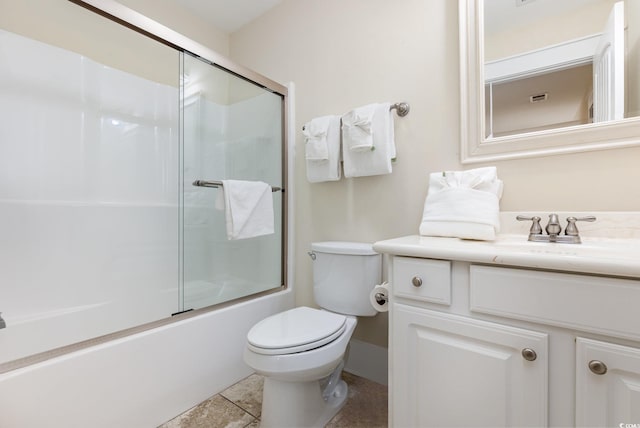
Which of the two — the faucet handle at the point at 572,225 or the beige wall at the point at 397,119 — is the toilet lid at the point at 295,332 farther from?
the faucet handle at the point at 572,225

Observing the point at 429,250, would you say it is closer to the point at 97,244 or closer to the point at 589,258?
the point at 589,258

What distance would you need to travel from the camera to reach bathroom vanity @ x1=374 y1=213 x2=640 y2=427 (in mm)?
583

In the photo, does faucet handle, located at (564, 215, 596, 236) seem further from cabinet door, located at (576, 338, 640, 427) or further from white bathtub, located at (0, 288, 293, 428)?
white bathtub, located at (0, 288, 293, 428)

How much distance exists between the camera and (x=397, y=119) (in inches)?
55.5

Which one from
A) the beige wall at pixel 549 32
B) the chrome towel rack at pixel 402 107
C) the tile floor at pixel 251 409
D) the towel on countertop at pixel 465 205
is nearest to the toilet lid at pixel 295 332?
the tile floor at pixel 251 409

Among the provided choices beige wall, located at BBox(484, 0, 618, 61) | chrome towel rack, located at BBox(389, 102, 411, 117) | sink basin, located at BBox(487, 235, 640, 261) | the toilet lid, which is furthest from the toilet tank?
beige wall, located at BBox(484, 0, 618, 61)

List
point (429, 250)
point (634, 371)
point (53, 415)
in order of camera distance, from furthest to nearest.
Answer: point (53, 415) → point (429, 250) → point (634, 371)

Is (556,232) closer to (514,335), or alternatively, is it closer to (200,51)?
(514,335)

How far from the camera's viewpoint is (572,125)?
1029mm

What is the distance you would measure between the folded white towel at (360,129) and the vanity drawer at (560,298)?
789mm

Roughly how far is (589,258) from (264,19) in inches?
88.2

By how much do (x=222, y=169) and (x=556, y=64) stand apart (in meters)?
1.56

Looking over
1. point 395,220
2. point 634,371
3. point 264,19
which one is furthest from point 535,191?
point 264,19

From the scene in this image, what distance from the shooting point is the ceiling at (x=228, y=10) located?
6.29 feet
